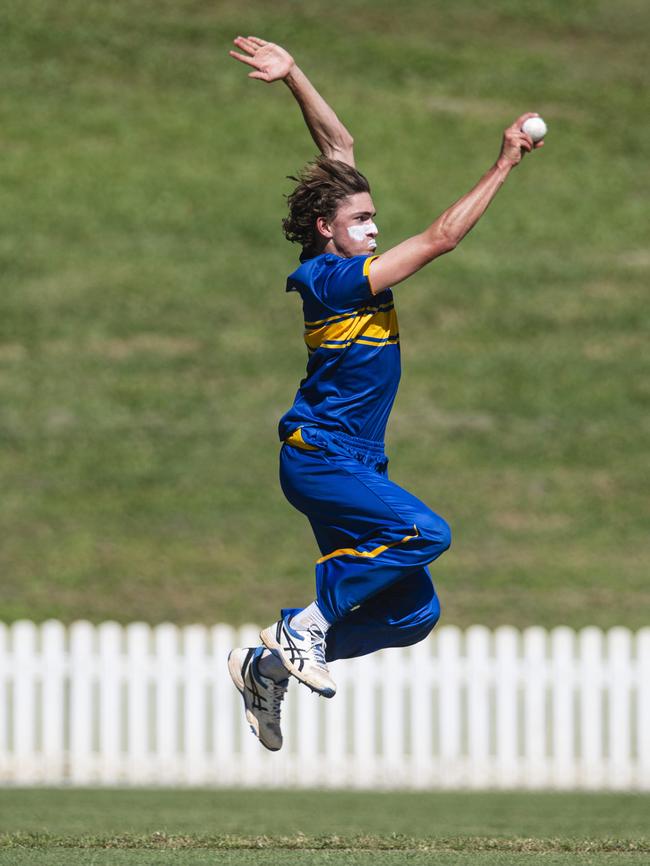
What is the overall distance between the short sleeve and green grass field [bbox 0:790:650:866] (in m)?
2.12

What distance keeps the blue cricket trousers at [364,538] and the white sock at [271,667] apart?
222 mm

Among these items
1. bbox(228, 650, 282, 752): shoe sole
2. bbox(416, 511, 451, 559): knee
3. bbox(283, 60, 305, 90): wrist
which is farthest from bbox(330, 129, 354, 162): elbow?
bbox(228, 650, 282, 752): shoe sole

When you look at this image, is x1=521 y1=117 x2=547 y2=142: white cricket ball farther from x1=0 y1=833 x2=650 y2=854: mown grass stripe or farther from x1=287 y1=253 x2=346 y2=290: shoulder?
x1=0 y1=833 x2=650 y2=854: mown grass stripe

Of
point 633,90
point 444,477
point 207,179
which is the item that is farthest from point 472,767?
point 633,90

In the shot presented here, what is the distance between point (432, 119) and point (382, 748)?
17.7 m

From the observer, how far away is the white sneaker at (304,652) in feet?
20.1

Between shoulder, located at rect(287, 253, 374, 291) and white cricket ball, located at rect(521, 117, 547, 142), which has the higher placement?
white cricket ball, located at rect(521, 117, 547, 142)

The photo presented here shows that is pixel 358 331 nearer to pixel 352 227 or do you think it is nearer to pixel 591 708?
pixel 352 227

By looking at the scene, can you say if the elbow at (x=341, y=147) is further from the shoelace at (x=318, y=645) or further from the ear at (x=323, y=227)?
the shoelace at (x=318, y=645)

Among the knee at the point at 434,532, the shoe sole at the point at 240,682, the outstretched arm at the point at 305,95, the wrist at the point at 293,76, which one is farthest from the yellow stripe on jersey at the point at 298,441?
the wrist at the point at 293,76

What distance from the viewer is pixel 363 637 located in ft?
21.1

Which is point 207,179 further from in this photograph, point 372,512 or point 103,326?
point 372,512

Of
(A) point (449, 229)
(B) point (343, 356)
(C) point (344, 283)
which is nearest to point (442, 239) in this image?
(A) point (449, 229)

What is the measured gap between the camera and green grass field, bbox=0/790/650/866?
629 cm
